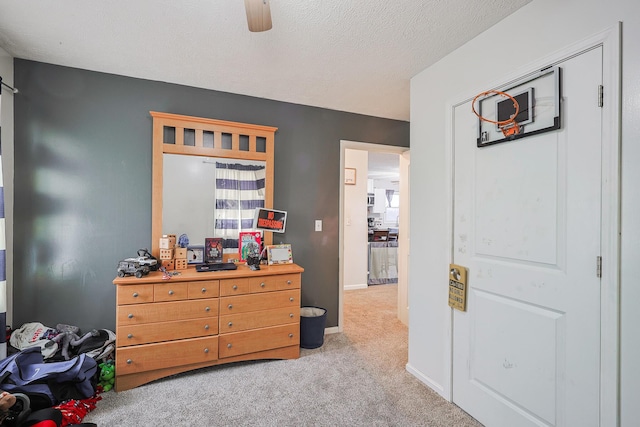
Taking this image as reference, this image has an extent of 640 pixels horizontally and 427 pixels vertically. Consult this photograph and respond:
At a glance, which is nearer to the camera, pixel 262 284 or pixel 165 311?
pixel 165 311

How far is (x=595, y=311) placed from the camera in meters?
1.33

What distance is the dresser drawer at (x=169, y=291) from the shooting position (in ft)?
7.16

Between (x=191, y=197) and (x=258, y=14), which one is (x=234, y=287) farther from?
(x=258, y=14)

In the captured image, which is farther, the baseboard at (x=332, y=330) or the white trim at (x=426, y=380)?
the baseboard at (x=332, y=330)

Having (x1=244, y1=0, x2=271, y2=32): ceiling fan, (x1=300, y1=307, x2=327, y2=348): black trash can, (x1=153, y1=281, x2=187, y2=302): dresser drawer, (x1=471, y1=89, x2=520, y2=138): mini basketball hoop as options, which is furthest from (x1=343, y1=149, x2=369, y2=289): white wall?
(x1=244, y1=0, x2=271, y2=32): ceiling fan

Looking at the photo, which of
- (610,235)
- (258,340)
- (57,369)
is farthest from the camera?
(258,340)

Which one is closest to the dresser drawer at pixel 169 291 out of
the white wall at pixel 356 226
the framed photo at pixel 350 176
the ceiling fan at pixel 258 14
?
the ceiling fan at pixel 258 14

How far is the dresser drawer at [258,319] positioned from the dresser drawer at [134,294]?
56 centimetres

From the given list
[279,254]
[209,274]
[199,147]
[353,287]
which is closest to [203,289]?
[209,274]

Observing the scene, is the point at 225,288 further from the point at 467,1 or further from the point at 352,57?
the point at 467,1

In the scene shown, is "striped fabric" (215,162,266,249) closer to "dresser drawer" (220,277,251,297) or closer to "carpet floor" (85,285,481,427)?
"dresser drawer" (220,277,251,297)

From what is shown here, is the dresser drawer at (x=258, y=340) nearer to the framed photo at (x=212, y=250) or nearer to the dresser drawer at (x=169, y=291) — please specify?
the dresser drawer at (x=169, y=291)

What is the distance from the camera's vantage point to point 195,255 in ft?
8.82

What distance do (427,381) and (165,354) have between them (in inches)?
77.8
